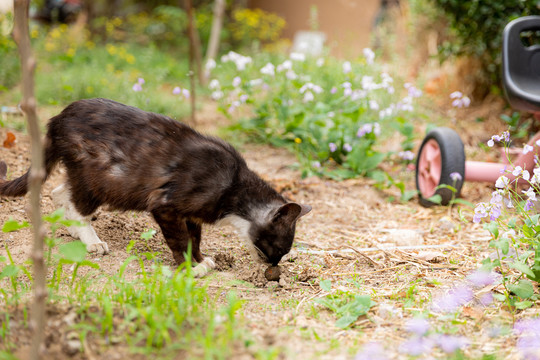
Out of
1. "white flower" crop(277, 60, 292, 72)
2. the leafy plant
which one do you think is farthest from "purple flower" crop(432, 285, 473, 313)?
"white flower" crop(277, 60, 292, 72)

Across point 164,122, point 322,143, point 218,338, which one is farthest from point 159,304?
point 322,143

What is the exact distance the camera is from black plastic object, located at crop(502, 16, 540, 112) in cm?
396

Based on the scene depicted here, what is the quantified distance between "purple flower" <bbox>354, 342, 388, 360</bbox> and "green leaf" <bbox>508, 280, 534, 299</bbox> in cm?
86

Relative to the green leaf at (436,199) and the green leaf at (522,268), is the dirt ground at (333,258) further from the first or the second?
the green leaf at (522,268)

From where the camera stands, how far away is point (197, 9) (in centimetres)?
1209

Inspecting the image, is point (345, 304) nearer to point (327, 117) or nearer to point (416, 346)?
point (416, 346)

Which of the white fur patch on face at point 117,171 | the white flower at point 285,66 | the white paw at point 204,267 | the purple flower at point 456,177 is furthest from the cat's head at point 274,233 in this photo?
the white flower at point 285,66

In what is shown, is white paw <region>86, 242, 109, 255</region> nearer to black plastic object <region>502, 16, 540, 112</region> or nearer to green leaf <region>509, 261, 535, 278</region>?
green leaf <region>509, 261, 535, 278</region>

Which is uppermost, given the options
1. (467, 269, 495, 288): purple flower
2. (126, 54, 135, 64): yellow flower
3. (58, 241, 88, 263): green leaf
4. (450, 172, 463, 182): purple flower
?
(58, 241, 88, 263): green leaf

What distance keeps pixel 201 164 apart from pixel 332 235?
1271 mm

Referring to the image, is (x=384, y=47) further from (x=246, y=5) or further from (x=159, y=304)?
(x=159, y=304)

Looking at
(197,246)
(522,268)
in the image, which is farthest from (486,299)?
(197,246)

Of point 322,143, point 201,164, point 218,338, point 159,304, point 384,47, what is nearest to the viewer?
point 218,338

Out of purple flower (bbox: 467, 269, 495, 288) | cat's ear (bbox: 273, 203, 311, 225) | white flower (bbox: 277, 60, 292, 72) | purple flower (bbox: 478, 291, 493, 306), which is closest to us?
purple flower (bbox: 478, 291, 493, 306)
